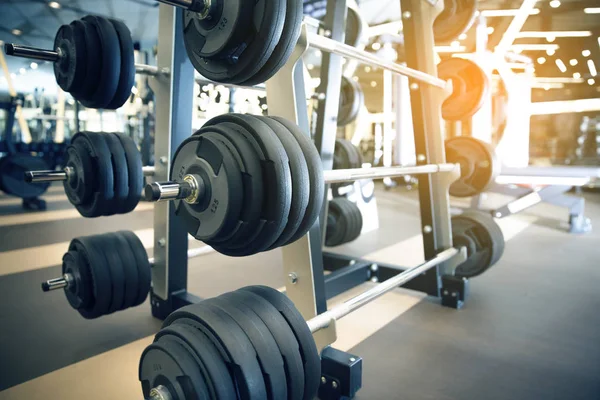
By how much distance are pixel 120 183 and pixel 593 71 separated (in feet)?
20.9

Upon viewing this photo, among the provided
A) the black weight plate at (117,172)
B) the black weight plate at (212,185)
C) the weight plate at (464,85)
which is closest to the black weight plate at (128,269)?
the black weight plate at (117,172)

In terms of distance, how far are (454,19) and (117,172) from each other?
132 centimetres

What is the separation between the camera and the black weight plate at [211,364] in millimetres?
598

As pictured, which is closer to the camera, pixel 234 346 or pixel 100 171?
pixel 234 346

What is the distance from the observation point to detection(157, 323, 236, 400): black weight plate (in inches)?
23.5

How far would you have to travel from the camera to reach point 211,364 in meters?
0.61

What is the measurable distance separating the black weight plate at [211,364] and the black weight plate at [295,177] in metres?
0.19

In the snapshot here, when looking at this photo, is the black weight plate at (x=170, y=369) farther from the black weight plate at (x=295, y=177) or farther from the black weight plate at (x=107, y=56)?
the black weight plate at (x=107, y=56)

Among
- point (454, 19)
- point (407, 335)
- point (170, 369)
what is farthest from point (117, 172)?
point (454, 19)

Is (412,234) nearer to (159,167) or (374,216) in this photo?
(374,216)

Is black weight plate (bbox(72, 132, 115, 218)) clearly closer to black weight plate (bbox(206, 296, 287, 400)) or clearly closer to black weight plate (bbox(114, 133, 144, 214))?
black weight plate (bbox(114, 133, 144, 214))

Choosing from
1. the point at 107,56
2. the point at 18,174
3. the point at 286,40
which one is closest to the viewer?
the point at 286,40

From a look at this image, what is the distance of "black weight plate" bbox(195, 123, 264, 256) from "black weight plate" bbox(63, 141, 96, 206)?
2.25 feet

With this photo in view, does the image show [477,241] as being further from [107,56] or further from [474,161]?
[107,56]
